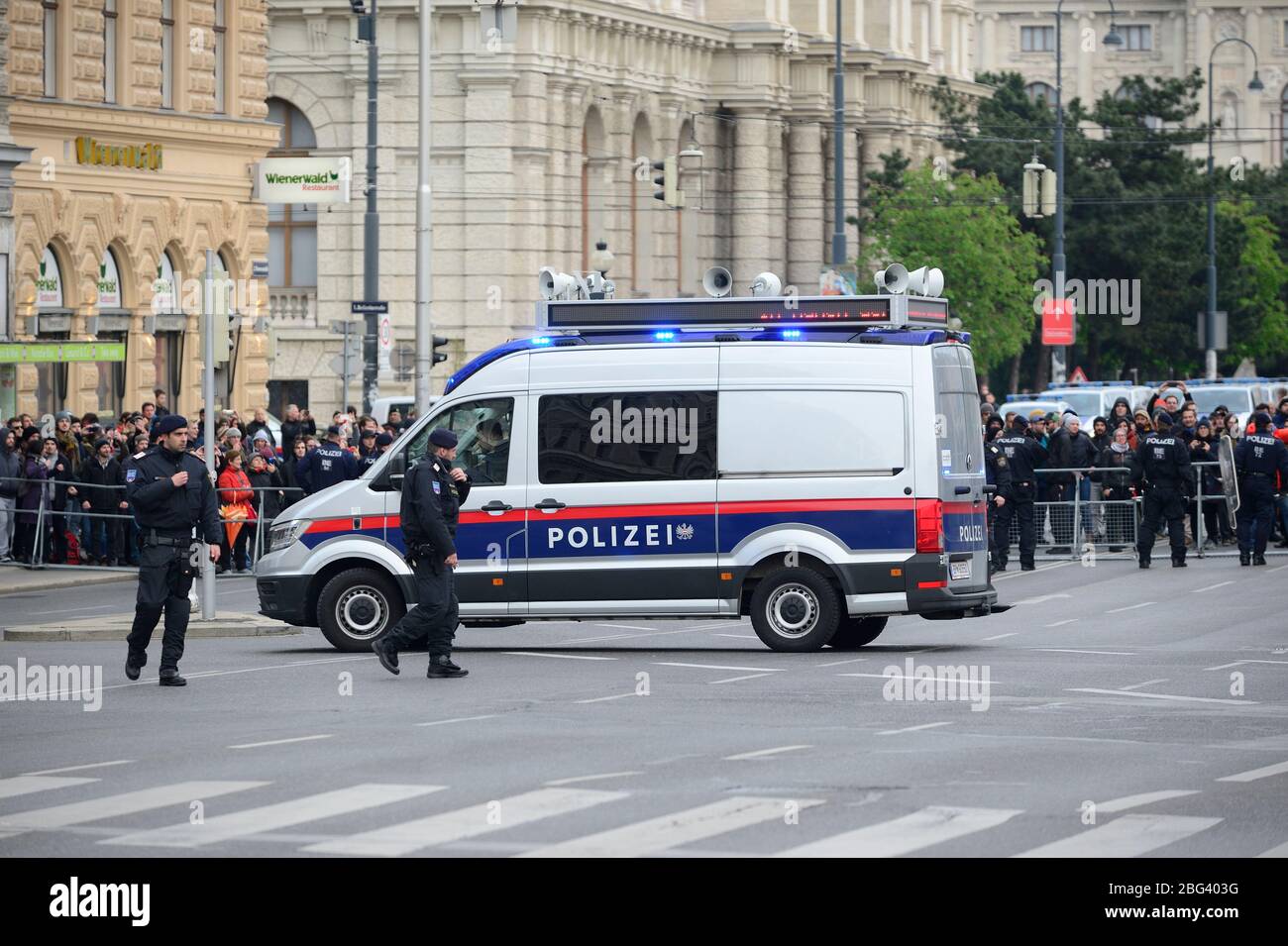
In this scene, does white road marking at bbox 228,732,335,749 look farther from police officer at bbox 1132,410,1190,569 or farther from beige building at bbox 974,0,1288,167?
beige building at bbox 974,0,1288,167

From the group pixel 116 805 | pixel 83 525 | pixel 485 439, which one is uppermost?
pixel 485 439

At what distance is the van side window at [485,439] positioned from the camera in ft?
71.3

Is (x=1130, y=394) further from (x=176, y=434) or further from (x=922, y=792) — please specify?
(x=922, y=792)

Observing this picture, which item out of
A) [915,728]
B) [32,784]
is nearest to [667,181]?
[915,728]

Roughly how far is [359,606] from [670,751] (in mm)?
7619

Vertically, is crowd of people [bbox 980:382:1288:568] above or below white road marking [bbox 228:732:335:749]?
above

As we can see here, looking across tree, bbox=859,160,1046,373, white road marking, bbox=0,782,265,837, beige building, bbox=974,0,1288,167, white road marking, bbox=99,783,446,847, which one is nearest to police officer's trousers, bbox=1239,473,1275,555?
white road marking, bbox=99,783,446,847

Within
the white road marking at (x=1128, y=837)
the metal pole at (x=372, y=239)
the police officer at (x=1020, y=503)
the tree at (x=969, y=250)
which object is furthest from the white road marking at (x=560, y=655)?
the tree at (x=969, y=250)

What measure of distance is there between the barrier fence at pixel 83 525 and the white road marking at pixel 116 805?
19.4 m

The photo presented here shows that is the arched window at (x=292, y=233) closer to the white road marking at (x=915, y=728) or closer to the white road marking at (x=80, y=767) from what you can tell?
the white road marking at (x=915, y=728)

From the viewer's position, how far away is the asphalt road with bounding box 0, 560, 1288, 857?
1169 centimetres

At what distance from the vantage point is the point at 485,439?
21766 mm

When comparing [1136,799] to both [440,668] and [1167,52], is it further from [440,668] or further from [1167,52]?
[1167,52]

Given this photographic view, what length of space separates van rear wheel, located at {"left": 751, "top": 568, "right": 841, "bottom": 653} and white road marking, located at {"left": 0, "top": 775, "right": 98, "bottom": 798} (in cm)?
854
